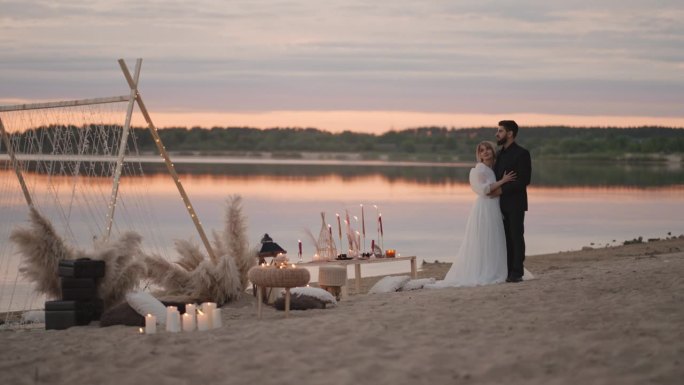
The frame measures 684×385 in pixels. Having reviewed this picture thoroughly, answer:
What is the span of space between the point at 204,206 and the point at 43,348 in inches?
1271

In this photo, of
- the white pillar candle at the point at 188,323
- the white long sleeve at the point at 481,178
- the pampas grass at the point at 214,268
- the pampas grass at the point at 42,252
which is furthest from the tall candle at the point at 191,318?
the white long sleeve at the point at 481,178

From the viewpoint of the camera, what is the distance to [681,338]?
840 centimetres

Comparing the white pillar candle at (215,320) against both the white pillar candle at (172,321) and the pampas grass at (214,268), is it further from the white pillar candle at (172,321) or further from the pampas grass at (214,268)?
the pampas grass at (214,268)

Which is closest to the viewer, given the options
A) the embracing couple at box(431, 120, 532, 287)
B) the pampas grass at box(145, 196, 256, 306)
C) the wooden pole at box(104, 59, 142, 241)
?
the pampas grass at box(145, 196, 256, 306)

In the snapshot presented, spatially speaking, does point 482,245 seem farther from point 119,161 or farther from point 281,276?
point 119,161

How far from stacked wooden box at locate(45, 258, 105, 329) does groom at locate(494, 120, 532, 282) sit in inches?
201

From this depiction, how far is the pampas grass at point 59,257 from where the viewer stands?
38.7 feet

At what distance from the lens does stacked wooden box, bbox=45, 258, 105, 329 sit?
11289 millimetres

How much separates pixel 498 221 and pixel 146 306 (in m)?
4.98

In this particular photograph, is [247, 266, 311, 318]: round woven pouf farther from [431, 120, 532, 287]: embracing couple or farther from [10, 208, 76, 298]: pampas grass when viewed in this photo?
[431, 120, 532, 287]: embracing couple

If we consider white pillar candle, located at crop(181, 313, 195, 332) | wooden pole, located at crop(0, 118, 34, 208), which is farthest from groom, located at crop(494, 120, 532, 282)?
wooden pole, located at crop(0, 118, 34, 208)

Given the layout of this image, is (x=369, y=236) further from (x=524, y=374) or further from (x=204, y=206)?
(x=524, y=374)

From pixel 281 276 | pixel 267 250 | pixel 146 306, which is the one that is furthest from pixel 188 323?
pixel 267 250

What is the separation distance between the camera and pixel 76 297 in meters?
11.4
